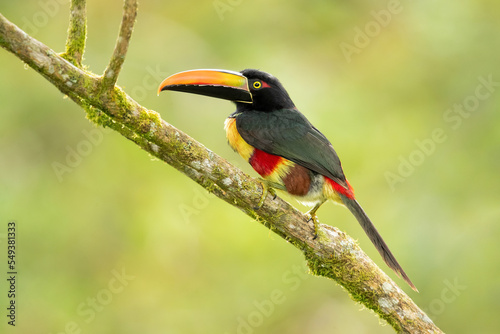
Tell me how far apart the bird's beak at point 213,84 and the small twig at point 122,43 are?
2.99 ft

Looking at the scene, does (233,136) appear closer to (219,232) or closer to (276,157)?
(276,157)

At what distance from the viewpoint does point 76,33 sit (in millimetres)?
3307

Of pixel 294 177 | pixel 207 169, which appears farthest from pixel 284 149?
pixel 207 169

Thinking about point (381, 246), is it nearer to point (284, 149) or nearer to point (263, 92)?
point (284, 149)

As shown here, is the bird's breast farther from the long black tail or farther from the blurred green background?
the blurred green background

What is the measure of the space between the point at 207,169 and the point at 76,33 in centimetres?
106

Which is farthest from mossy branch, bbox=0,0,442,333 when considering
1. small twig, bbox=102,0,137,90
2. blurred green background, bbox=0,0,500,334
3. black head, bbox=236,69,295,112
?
blurred green background, bbox=0,0,500,334

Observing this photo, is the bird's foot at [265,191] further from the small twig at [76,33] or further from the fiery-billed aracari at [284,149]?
the small twig at [76,33]

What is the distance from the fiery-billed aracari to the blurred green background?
2.48 metres

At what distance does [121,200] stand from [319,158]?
390 centimetres

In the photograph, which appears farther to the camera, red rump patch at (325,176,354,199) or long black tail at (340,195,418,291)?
red rump patch at (325,176,354,199)

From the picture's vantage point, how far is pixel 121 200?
7.38 m

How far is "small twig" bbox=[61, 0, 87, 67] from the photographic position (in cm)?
330

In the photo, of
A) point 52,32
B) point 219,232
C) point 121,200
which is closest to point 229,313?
point 219,232
